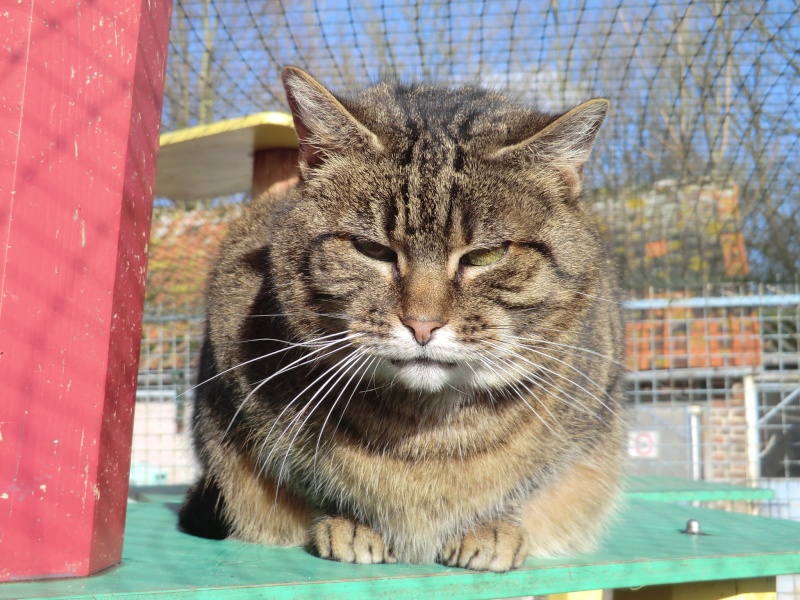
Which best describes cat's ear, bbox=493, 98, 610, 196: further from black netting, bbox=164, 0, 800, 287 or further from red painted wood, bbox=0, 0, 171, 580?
black netting, bbox=164, 0, 800, 287

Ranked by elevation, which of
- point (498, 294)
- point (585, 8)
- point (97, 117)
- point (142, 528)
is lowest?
point (142, 528)

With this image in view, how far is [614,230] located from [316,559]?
2490mm

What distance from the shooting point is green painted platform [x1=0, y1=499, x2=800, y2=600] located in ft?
3.68

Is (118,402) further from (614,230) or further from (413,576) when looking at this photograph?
(614,230)

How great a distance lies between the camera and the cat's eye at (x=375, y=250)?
1.40 metres

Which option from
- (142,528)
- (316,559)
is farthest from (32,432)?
(142,528)

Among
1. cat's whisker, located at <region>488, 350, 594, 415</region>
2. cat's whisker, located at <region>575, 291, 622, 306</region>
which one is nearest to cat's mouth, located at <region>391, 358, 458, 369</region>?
cat's whisker, located at <region>488, 350, 594, 415</region>

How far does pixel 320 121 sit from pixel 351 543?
813 mm

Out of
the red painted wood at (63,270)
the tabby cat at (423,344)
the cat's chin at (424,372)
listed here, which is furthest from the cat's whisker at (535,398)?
the red painted wood at (63,270)

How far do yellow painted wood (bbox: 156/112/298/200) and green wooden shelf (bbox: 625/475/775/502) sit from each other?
1546mm

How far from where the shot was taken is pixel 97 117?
118cm

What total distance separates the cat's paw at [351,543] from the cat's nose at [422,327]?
43cm

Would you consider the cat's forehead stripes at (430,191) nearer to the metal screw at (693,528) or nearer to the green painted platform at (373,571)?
the green painted platform at (373,571)

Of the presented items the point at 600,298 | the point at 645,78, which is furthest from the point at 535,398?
the point at 645,78
